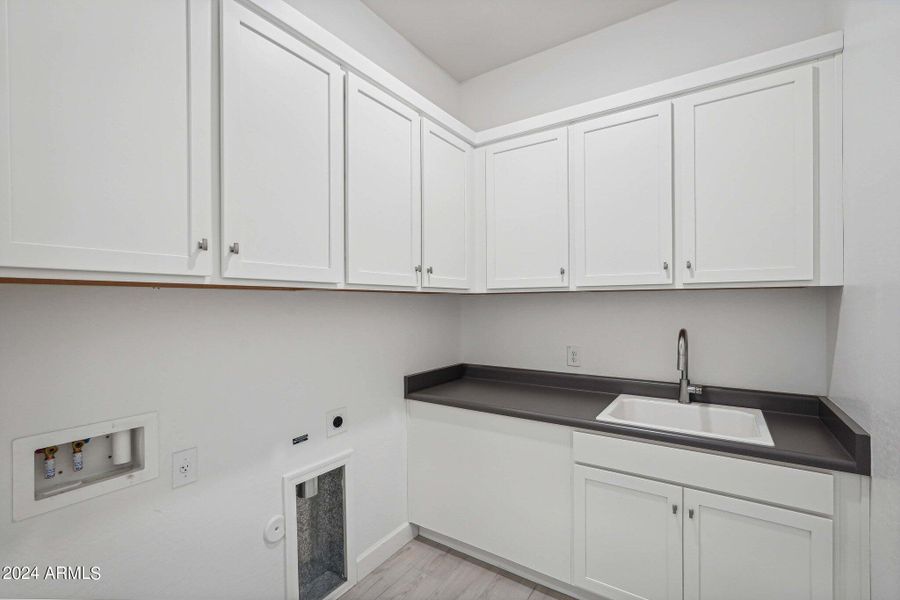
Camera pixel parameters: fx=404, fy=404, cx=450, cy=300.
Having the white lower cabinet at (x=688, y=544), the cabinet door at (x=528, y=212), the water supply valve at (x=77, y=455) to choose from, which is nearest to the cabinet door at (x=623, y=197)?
the cabinet door at (x=528, y=212)

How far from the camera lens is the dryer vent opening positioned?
1.72 meters

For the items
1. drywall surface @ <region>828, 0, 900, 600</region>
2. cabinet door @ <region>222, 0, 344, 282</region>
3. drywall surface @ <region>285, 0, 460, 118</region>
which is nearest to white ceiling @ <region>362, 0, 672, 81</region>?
drywall surface @ <region>285, 0, 460, 118</region>

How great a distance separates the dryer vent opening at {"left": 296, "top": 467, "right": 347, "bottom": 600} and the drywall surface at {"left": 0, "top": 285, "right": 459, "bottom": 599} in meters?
0.09

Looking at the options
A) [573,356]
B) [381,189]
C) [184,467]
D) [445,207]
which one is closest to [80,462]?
[184,467]

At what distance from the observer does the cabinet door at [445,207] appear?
6.36 feet

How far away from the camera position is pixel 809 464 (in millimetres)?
1289

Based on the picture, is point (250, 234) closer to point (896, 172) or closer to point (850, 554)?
point (896, 172)

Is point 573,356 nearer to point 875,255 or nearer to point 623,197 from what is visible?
point 623,197

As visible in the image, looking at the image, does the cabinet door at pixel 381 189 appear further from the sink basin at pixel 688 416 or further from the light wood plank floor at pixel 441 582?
the light wood plank floor at pixel 441 582

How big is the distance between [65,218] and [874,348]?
207 centimetres

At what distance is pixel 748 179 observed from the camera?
1585 mm

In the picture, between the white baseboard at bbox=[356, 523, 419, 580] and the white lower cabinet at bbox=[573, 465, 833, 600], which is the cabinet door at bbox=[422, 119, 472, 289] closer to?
the white lower cabinet at bbox=[573, 465, 833, 600]

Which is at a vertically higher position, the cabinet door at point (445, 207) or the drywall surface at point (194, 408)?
the cabinet door at point (445, 207)

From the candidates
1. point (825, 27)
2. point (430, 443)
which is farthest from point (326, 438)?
point (825, 27)
